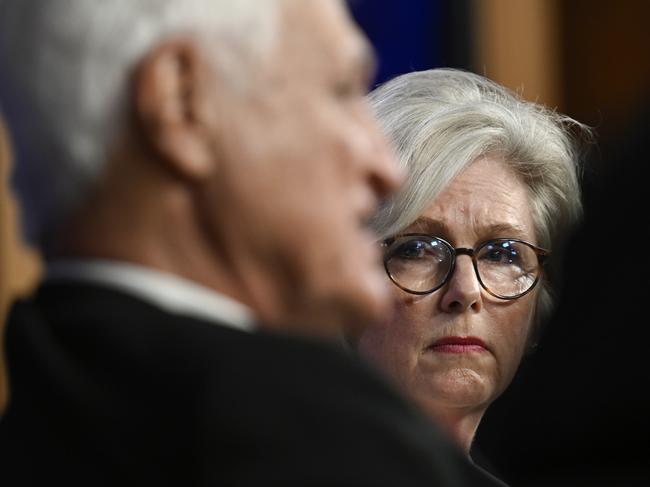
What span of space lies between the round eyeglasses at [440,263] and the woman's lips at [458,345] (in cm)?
13

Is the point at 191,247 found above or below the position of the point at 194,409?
above

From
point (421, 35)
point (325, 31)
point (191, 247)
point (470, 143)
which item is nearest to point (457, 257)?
point (470, 143)

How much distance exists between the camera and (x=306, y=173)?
1896mm

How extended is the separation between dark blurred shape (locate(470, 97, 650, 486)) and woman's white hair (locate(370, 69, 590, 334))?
1.97m

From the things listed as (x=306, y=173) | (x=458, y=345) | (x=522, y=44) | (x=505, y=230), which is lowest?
(x=458, y=345)

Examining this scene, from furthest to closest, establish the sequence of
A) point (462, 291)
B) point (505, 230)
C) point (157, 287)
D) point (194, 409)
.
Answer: point (505, 230) < point (462, 291) < point (157, 287) < point (194, 409)

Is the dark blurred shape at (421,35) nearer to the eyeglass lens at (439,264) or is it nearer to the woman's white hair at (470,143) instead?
the woman's white hair at (470,143)

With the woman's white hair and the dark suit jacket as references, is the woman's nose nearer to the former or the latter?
the woman's white hair

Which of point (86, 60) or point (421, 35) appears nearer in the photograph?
point (86, 60)

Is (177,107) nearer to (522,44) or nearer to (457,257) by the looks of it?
(457,257)

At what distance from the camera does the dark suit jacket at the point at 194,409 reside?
166 centimetres

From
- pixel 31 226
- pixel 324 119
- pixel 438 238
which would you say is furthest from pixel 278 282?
pixel 438 238

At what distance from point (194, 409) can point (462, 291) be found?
87.9 inches

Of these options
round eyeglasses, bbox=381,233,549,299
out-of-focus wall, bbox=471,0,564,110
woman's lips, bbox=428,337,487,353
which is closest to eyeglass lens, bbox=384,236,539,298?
round eyeglasses, bbox=381,233,549,299
